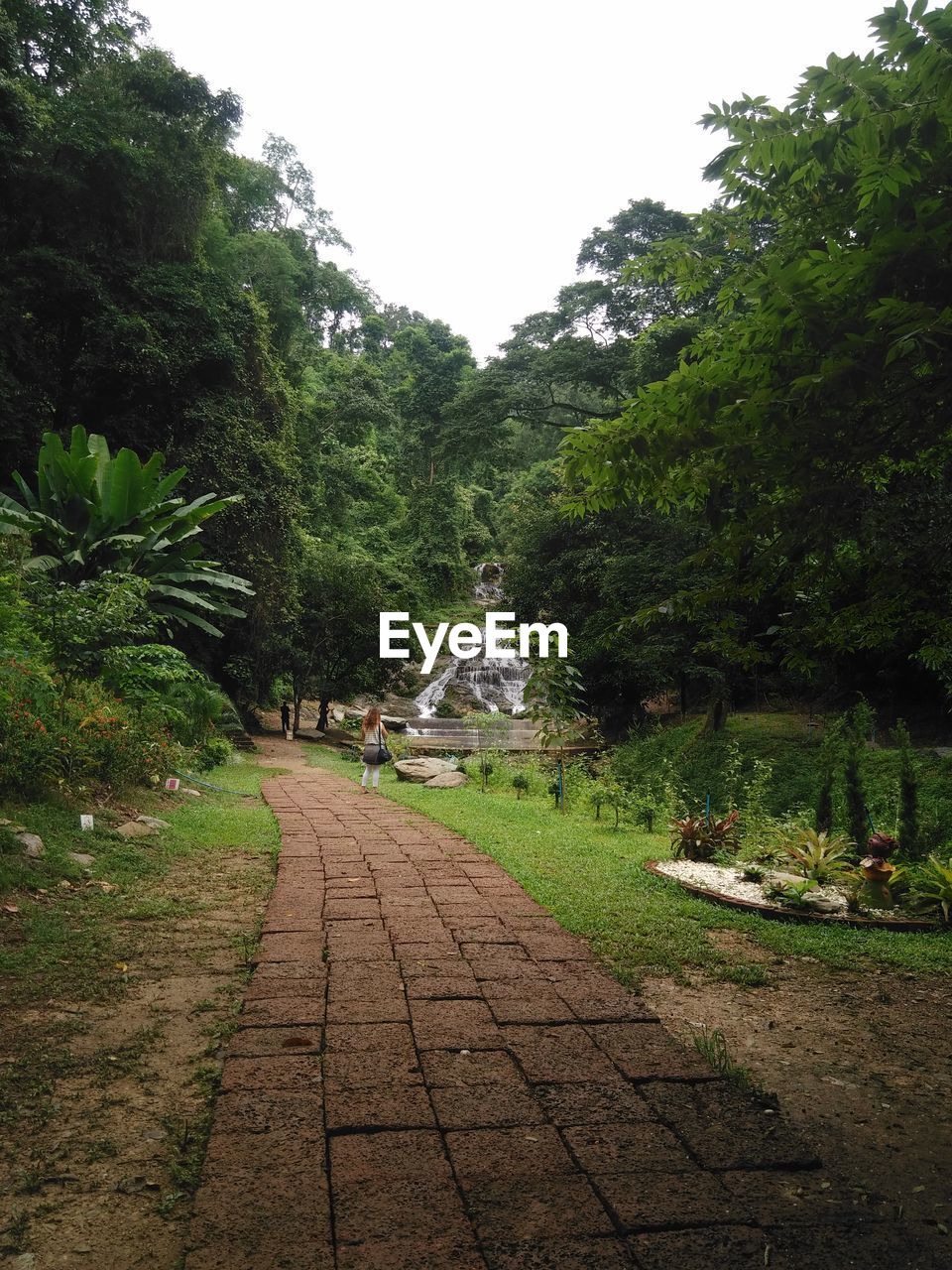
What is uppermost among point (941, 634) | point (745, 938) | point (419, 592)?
point (419, 592)

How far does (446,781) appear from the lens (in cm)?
1170

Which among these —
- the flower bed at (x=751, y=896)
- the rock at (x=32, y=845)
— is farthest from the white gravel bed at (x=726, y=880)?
the rock at (x=32, y=845)

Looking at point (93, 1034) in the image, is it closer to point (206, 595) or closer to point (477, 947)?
point (477, 947)

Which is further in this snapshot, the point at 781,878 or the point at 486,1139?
the point at 781,878

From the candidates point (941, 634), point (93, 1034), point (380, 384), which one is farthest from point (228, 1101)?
point (380, 384)

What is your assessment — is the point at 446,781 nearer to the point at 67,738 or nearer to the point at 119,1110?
the point at 67,738

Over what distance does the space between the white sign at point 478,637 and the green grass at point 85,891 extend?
642 centimetres

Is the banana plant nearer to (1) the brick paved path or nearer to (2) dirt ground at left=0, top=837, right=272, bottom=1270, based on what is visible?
(2) dirt ground at left=0, top=837, right=272, bottom=1270

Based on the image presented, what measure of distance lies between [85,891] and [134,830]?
141 centimetres

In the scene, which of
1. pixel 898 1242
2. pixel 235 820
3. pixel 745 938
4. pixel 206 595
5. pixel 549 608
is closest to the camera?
pixel 898 1242

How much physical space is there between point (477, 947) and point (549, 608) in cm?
1742

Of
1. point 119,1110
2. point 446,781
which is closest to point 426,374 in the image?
point 446,781

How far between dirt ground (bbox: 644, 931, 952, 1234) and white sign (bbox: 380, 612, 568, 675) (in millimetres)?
8354

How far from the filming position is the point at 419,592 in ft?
95.5
